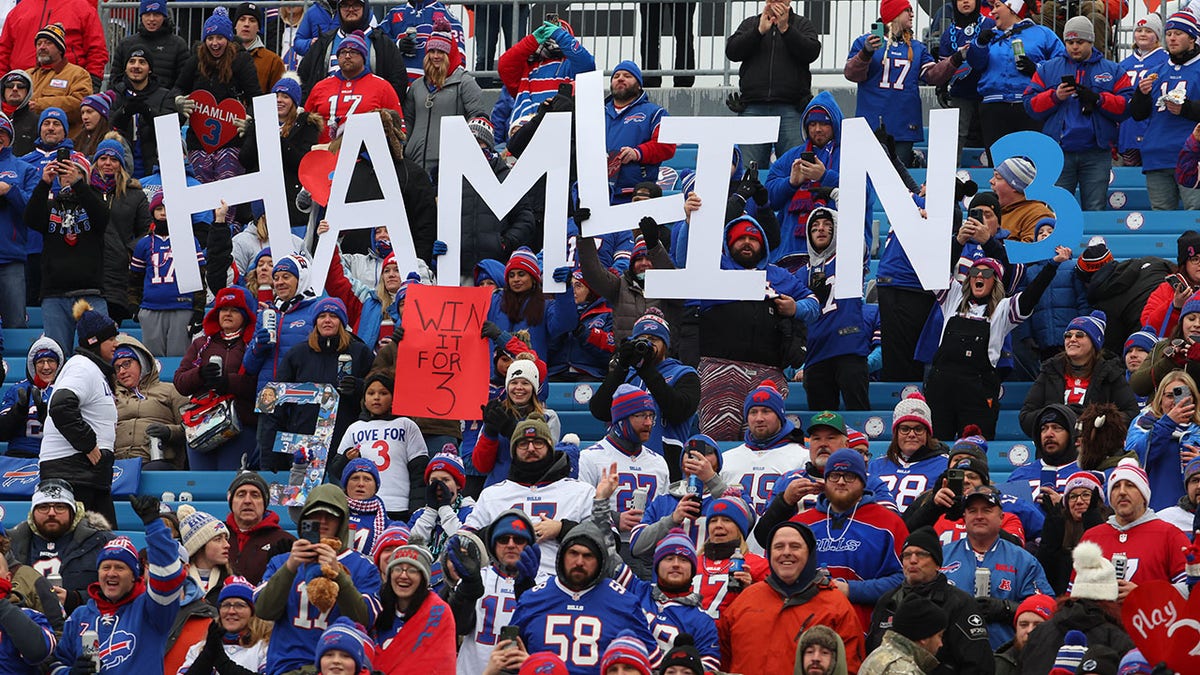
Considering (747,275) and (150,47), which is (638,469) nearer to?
(747,275)

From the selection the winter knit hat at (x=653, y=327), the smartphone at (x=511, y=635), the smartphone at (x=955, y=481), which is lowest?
the smartphone at (x=511, y=635)

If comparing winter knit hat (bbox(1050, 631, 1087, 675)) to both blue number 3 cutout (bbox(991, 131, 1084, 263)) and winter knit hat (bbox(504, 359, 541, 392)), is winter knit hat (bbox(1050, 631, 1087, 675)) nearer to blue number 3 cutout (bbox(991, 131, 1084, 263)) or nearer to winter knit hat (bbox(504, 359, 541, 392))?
winter knit hat (bbox(504, 359, 541, 392))

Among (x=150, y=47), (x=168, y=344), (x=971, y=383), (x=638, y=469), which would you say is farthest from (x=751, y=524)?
(x=150, y=47)

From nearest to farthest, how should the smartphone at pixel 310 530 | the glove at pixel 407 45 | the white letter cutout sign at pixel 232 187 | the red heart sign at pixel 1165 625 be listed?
the red heart sign at pixel 1165 625
the smartphone at pixel 310 530
the white letter cutout sign at pixel 232 187
the glove at pixel 407 45

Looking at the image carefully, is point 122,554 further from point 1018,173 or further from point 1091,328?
point 1018,173

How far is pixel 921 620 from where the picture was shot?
1137cm

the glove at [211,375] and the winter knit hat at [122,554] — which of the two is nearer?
the winter knit hat at [122,554]

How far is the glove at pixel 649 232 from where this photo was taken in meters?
15.6

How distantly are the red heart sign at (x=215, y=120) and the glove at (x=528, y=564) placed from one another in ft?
21.6

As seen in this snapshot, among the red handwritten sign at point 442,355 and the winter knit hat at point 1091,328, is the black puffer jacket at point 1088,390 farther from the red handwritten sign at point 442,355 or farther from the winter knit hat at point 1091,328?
the red handwritten sign at point 442,355

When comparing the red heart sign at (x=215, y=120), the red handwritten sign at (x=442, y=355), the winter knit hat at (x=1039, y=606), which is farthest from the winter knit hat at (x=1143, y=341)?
the red heart sign at (x=215, y=120)

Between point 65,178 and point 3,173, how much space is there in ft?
3.13

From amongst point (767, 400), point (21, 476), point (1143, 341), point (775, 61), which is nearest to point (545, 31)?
point (775, 61)

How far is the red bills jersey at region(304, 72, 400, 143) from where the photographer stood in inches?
709
